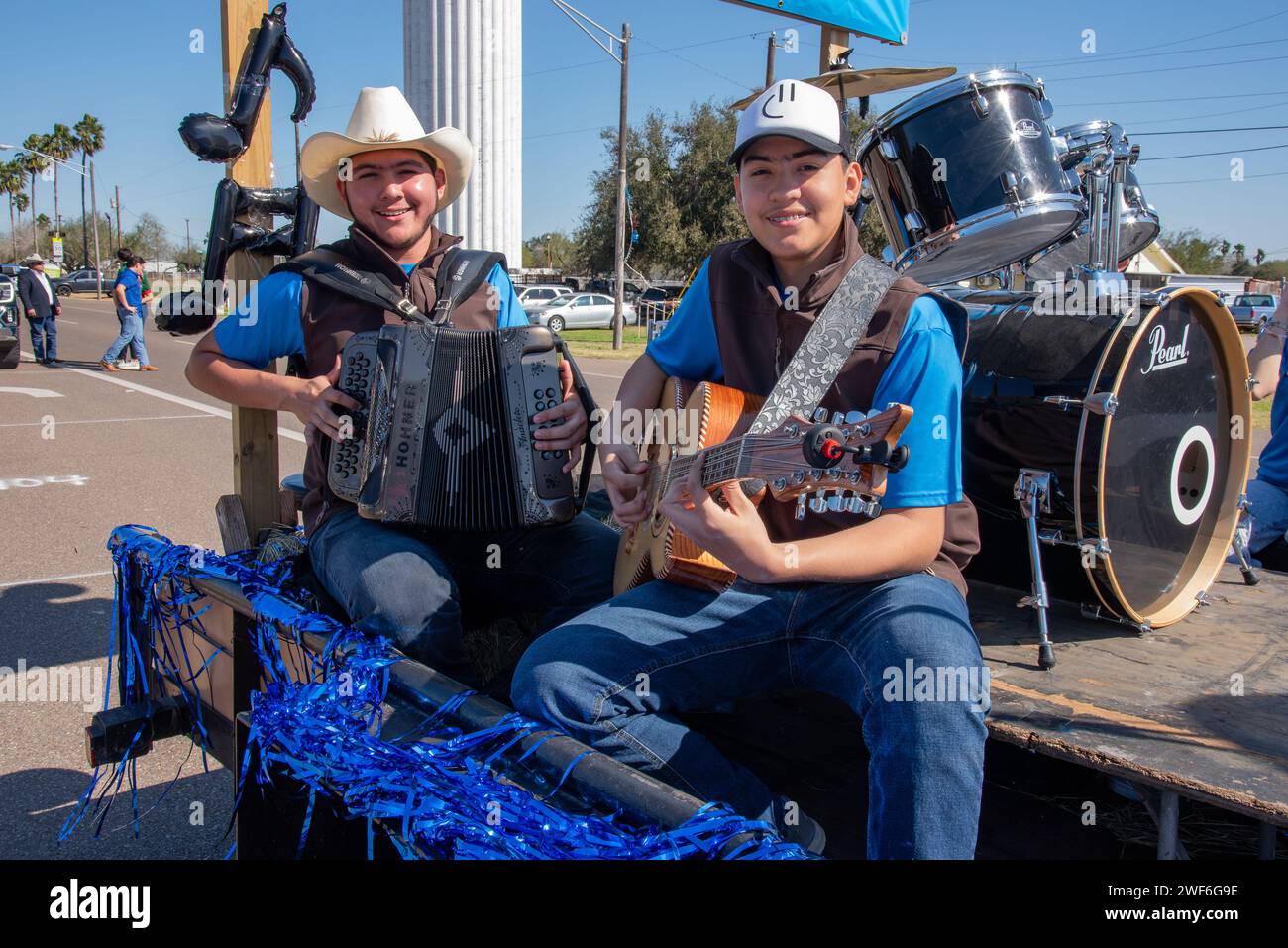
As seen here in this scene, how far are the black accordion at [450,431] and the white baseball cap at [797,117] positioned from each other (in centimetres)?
88

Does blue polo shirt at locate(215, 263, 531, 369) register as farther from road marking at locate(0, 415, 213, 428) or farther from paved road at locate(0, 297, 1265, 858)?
road marking at locate(0, 415, 213, 428)

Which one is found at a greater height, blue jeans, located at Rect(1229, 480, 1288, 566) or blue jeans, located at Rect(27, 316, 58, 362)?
blue jeans, located at Rect(27, 316, 58, 362)

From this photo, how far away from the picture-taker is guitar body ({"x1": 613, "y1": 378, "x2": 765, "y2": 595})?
2.25m

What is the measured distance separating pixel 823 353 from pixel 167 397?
11999 mm

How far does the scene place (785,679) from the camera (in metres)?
2.22

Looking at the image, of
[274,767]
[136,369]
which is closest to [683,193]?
[136,369]

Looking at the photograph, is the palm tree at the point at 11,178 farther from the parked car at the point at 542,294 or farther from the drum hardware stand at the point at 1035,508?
the drum hardware stand at the point at 1035,508

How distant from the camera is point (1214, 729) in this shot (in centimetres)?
207

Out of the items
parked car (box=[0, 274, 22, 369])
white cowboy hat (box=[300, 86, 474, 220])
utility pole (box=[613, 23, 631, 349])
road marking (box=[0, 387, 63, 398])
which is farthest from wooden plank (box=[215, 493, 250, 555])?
utility pole (box=[613, 23, 631, 349])

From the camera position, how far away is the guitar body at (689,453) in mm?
2252

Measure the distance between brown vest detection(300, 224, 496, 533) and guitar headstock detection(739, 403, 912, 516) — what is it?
140cm

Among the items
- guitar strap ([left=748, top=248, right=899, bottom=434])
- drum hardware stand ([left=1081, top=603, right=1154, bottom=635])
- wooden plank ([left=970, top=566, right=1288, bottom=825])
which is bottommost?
wooden plank ([left=970, top=566, right=1288, bottom=825])

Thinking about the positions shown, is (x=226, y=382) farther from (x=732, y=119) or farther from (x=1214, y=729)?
(x=732, y=119)
